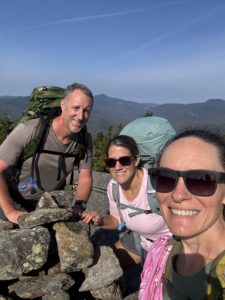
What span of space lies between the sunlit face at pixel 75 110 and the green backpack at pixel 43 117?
Result: 11.9 inches

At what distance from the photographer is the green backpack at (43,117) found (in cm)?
622

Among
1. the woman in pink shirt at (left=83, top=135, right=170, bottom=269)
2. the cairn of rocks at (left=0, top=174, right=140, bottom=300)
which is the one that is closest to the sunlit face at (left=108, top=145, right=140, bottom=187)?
the woman in pink shirt at (left=83, top=135, right=170, bottom=269)

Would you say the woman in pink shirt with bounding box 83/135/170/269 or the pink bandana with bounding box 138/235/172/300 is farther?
the woman in pink shirt with bounding box 83/135/170/269

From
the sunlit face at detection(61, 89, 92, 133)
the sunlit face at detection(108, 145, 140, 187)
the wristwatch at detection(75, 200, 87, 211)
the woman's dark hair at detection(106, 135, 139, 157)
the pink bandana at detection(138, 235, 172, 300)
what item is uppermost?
the sunlit face at detection(61, 89, 92, 133)

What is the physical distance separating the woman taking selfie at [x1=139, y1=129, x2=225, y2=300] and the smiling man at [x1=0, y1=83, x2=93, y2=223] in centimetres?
375

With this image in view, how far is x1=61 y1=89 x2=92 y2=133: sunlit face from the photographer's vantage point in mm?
6312

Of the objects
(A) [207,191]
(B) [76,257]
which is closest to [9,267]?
(B) [76,257]

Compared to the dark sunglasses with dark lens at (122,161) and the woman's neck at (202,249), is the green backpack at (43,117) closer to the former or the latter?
the dark sunglasses with dark lens at (122,161)

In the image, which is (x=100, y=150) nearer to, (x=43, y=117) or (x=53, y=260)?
(x=43, y=117)

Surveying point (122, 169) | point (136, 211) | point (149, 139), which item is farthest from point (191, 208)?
point (149, 139)

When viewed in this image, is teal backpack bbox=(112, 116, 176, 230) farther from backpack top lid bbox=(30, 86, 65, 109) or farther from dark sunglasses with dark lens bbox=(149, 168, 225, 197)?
dark sunglasses with dark lens bbox=(149, 168, 225, 197)

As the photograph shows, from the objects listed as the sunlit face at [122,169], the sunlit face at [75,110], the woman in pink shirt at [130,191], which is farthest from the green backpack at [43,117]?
the sunlit face at [122,169]

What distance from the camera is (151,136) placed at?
255 inches

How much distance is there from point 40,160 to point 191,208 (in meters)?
4.34
